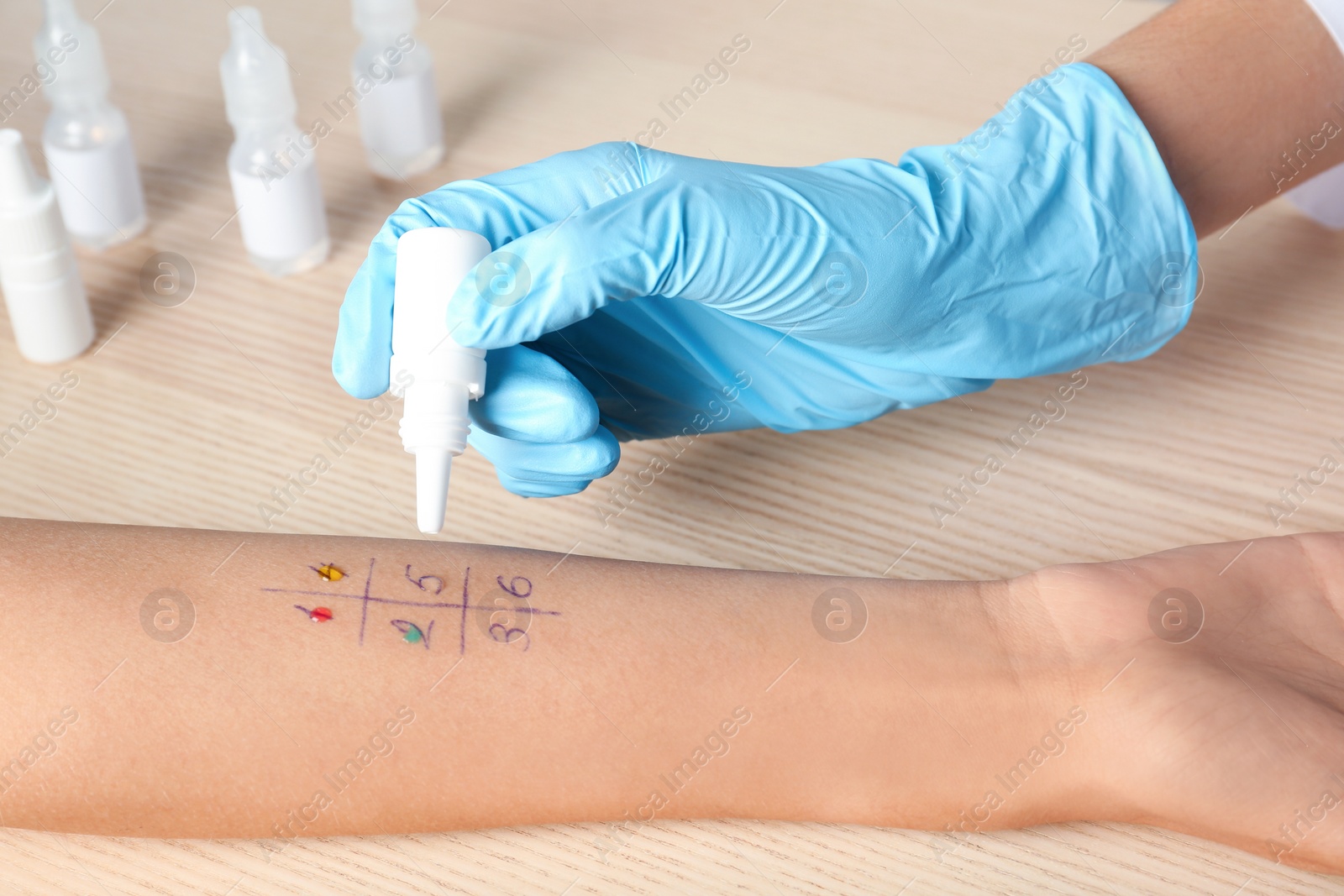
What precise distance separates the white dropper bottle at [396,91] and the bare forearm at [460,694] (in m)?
0.86

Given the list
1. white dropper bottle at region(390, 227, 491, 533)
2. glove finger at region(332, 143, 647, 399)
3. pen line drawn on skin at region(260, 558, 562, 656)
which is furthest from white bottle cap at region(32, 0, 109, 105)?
pen line drawn on skin at region(260, 558, 562, 656)

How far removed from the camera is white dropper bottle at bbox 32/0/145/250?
1.56 metres

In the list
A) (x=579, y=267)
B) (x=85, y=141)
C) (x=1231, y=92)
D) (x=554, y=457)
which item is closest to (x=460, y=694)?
(x=554, y=457)

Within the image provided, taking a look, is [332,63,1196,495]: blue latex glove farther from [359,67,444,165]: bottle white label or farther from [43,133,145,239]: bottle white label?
[43,133,145,239]: bottle white label

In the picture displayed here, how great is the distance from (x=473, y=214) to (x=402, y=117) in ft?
2.17

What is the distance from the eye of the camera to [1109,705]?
1.06 m

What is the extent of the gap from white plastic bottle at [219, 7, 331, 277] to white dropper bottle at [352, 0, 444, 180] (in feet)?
0.60

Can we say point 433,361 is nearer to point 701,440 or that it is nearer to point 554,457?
point 554,457

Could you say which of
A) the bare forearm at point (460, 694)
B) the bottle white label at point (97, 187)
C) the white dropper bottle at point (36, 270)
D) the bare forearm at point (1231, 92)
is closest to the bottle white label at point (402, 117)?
the bottle white label at point (97, 187)

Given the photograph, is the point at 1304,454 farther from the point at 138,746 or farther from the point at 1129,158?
the point at 138,746

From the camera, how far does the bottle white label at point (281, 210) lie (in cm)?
157

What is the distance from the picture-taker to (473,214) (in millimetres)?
1188

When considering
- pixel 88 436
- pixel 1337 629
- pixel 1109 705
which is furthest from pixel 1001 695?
pixel 88 436

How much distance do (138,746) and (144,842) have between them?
100 millimetres
